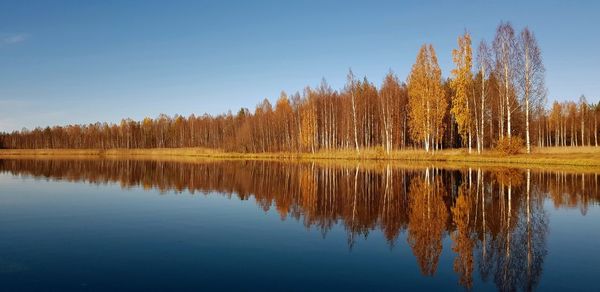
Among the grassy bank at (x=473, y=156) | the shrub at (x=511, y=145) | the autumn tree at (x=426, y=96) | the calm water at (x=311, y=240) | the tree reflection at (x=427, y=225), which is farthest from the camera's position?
the autumn tree at (x=426, y=96)

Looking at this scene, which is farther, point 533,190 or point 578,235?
point 533,190

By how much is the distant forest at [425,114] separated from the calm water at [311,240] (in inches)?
1058

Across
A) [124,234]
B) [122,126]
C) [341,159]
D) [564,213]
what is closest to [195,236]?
[124,234]

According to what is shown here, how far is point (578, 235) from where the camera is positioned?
1282 centimetres

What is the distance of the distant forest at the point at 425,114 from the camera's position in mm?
46938

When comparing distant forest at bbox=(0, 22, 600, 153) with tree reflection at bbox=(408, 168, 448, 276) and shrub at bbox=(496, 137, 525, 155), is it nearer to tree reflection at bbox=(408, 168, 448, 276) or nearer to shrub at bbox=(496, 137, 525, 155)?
shrub at bbox=(496, 137, 525, 155)

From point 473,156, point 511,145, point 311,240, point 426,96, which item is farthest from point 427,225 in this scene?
point 426,96

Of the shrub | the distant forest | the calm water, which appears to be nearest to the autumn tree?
the distant forest

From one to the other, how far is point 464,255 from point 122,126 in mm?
151767

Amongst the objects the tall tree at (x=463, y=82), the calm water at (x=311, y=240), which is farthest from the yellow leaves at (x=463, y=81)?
the calm water at (x=311, y=240)

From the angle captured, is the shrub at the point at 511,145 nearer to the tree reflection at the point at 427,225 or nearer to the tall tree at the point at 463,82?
the tall tree at the point at 463,82

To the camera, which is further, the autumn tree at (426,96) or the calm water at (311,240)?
the autumn tree at (426,96)

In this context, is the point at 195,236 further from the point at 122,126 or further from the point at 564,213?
the point at 122,126

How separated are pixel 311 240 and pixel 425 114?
146 feet
